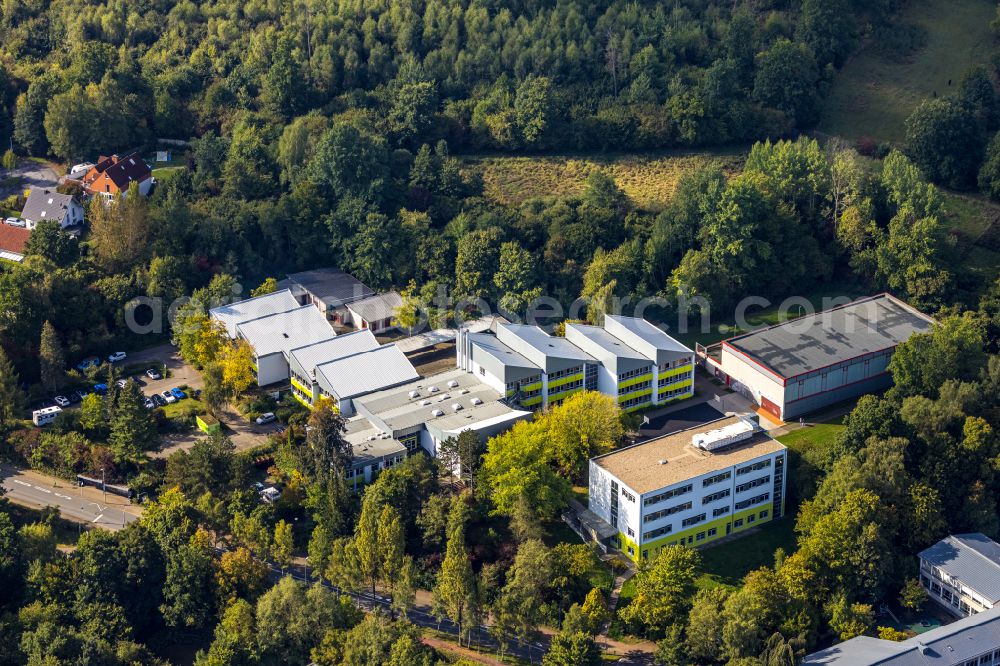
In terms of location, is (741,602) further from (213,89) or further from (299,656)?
(213,89)

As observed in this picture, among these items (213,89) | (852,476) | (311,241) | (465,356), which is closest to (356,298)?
(311,241)

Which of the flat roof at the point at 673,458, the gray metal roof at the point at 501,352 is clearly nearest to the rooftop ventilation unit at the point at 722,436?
the flat roof at the point at 673,458

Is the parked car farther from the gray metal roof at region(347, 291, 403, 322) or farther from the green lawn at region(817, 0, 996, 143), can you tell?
the green lawn at region(817, 0, 996, 143)

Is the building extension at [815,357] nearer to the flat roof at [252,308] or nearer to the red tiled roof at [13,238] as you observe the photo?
the flat roof at [252,308]

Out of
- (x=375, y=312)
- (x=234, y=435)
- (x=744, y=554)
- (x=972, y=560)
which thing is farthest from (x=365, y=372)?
(x=972, y=560)

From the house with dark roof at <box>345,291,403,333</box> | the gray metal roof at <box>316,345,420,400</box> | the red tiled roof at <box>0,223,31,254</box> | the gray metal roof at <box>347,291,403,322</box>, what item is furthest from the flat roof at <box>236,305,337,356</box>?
the red tiled roof at <box>0,223,31,254</box>
